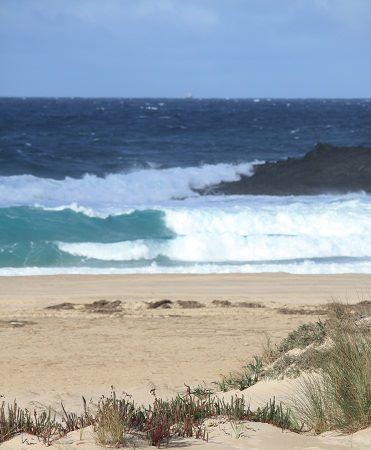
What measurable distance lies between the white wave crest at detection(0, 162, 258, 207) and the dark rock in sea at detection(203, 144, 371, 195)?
1.56 metres

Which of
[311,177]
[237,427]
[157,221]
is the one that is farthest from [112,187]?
[237,427]

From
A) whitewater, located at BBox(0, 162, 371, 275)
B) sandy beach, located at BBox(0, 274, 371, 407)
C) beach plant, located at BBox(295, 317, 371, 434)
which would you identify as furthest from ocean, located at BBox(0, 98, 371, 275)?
beach plant, located at BBox(295, 317, 371, 434)

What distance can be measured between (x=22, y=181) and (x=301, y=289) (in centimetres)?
1876

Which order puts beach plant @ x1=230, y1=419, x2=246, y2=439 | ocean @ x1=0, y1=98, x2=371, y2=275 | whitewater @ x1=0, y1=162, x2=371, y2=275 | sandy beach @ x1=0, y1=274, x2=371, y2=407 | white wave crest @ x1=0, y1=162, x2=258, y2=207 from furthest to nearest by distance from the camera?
white wave crest @ x1=0, y1=162, x2=258, y2=207
ocean @ x1=0, y1=98, x2=371, y2=275
whitewater @ x1=0, y1=162, x2=371, y2=275
sandy beach @ x1=0, y1=274, x2=371, y2=407
beach plant @ x1=230, y1=419, x2=246, y2=439

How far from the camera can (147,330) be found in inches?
476

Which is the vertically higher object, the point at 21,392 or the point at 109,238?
the point at 109,238

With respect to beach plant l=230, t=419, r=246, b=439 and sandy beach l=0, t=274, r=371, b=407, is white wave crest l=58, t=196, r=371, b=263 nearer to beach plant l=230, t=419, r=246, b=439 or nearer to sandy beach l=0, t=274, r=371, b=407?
sandy beach l=0, t=274, r=371, b=407

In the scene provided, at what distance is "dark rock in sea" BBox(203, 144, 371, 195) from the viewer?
32312 mm

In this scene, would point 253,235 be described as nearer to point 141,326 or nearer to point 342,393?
point 141,326

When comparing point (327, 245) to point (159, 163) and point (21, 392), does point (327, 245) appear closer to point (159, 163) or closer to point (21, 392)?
point (21, 392)

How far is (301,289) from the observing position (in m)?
16.0

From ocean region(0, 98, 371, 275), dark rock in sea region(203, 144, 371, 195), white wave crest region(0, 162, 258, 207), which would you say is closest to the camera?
ocean region(0, 98, 371, 275)

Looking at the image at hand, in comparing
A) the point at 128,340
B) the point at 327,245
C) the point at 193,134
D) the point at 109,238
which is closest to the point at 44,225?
the point at 109,238

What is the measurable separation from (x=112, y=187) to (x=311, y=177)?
22.4 ft
